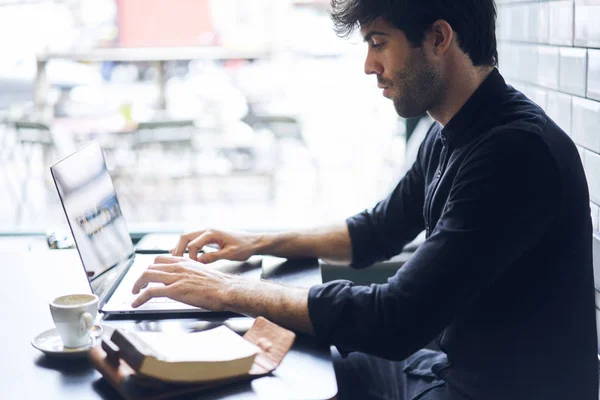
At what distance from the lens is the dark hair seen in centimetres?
137

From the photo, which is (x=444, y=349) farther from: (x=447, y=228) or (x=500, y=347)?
(x=447, y=228)

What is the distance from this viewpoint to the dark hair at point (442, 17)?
4.51 ft

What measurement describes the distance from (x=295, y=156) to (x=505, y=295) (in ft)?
5.80

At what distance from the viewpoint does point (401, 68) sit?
1.42 metres

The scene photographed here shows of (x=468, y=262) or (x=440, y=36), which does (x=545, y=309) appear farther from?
(x=440, y=36)

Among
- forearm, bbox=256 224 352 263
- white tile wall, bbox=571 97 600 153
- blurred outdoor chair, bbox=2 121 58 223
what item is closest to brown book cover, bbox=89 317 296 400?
forearm, bbox=256 224 352 263

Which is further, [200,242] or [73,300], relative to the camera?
[200,242]

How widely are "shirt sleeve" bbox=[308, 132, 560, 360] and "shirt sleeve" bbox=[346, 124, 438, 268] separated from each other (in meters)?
Result: 0.47

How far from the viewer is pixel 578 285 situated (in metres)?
1.25

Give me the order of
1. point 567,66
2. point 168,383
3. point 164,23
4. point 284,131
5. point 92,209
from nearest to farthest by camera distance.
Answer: point 168,383 → point 92,209 → point 567,66 → point 164,23 → point 284,131

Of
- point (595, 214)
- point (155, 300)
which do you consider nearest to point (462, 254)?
point (595, 214)

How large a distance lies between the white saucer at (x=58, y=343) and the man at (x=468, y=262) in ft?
0.33

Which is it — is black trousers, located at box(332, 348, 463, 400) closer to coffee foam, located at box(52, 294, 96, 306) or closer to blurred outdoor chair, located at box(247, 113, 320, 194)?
coffee foam, located at box(52, 294, 96, 306)

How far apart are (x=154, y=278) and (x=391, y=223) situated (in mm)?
635
